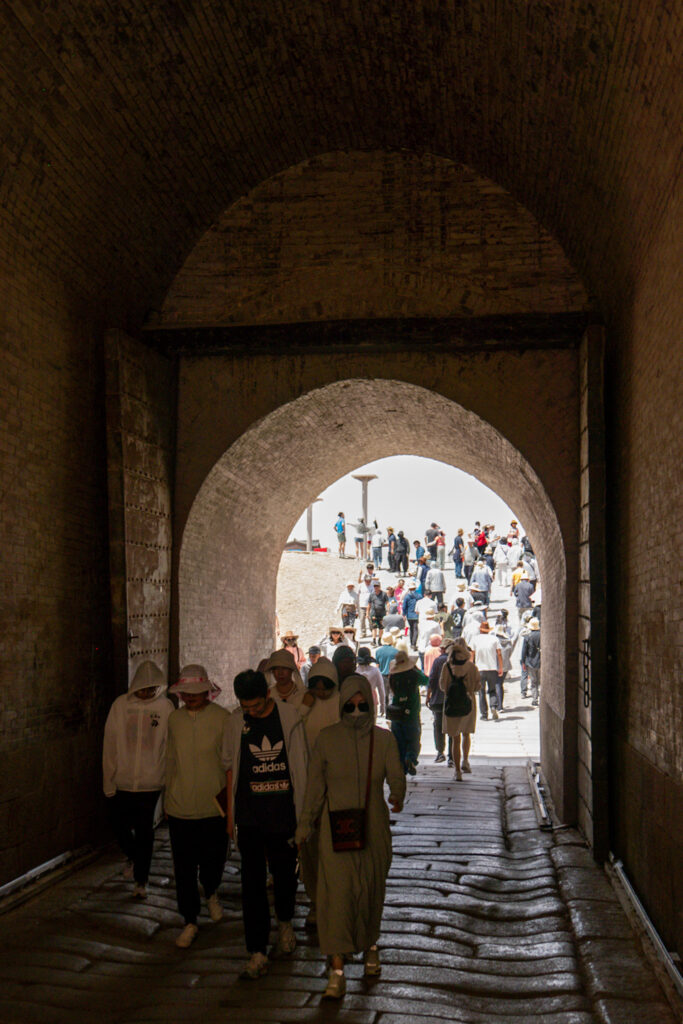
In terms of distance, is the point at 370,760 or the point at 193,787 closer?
the point at 370,760

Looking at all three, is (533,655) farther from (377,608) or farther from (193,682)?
(193,682)

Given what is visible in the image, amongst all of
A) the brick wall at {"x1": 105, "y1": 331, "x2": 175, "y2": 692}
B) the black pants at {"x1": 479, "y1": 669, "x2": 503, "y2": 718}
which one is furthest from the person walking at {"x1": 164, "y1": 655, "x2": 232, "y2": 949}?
the black pants at {"x1": 479, "y1": 669, "x2": 503, "y2": 718}

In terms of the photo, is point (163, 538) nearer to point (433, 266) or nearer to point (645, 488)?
point (433, 266)

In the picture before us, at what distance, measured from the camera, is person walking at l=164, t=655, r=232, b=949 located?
580cm

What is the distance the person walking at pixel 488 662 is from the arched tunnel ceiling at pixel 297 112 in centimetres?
725

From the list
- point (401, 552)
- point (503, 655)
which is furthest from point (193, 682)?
point (401, 552)

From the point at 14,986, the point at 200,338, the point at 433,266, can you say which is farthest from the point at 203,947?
the point at 433,266

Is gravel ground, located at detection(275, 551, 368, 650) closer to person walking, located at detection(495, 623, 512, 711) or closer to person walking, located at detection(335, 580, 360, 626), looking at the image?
person walking, located at detection(335, 580, 360, 626)

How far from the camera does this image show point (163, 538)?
29.0ft

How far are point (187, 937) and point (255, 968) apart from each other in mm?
715

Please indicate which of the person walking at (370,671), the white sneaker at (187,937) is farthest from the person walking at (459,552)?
the white sneaker at (187,937)

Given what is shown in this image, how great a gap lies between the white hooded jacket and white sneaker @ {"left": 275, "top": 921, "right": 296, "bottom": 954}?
1.41 meters

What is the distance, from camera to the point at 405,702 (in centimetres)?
1016

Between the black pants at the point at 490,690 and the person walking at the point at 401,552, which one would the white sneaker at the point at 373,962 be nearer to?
the black pants at the point at 490,690
